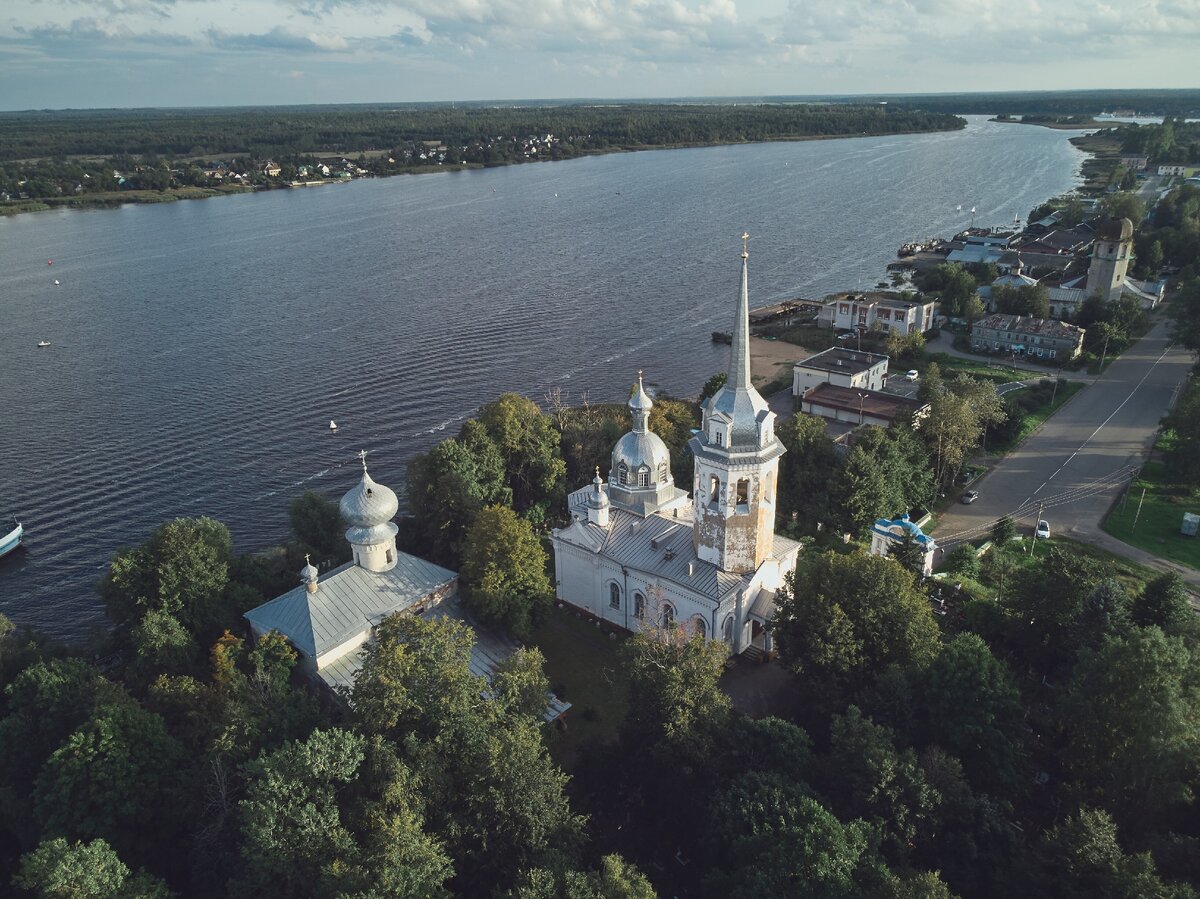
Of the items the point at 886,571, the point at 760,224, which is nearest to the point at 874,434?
the point at 886,571

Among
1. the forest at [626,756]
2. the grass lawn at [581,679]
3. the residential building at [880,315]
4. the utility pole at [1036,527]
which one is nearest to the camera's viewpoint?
the forest at [626,756]

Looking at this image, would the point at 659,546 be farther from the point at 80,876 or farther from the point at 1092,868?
the point at 80,876

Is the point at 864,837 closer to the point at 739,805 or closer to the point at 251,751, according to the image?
the point at 739,805

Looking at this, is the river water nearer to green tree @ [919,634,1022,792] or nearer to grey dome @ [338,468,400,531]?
grey dome @ [338,468,400,531]

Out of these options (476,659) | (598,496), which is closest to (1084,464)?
(598,496)

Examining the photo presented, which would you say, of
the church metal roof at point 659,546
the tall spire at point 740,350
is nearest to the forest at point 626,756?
the church metal roof at point 659,546

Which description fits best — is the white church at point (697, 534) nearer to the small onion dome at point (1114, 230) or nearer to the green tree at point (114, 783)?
the green tree at point (114, 783)
